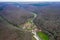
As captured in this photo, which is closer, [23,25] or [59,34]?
[59,34]

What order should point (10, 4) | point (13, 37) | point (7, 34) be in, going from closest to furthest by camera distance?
point (13, 37), point (7, 34), point (10, 4)

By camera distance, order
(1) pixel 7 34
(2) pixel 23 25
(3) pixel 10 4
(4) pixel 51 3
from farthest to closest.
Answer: (4) pixel 51 3, (3) pixel 10 4, (2) pixel 23 25, (1) pixel 7 34

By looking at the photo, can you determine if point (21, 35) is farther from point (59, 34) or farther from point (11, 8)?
point (11, 8)

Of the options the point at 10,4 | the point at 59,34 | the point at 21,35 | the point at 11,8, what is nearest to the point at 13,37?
the point at 21,35

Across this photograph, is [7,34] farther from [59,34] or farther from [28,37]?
[59,34]

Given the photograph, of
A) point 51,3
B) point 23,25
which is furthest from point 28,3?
point 23,25

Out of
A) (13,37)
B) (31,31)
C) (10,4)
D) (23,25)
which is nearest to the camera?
(13,37)

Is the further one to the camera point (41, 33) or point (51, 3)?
point (51, 3)

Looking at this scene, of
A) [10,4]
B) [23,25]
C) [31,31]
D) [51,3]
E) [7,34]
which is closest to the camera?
[7,34]
